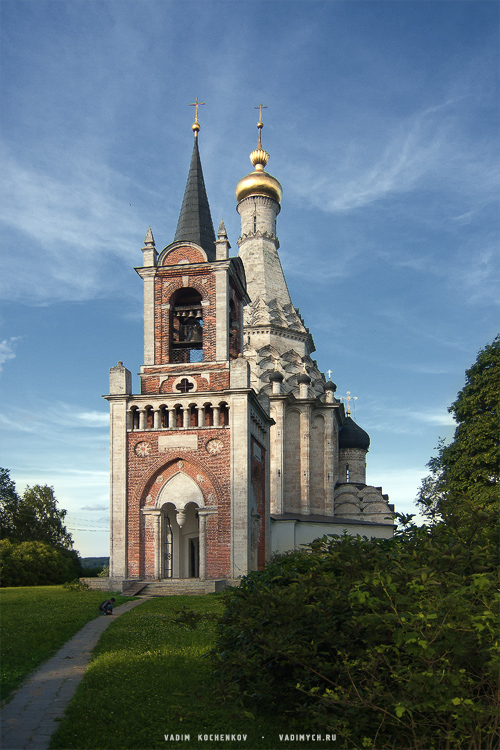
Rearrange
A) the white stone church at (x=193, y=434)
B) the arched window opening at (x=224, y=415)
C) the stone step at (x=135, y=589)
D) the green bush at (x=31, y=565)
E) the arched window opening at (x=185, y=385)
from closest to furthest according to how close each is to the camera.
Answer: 1. the stone step at (x=135, y=589)
2. the white stone church at (x=193, y=434)
3. the arched window opening at (x=224, y=415)
4. the arched window opening at (x=185, y=385)
5. the green bush at (x=31, y=565)

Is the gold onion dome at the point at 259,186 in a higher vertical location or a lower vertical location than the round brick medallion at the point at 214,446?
higher

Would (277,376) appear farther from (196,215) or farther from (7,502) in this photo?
(7,502)

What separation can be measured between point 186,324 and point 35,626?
14.0m

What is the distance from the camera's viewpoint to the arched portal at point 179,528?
880 inches

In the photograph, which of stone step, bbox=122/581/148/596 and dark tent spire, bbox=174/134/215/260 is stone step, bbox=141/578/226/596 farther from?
dark tent spire, bbox=174/134/215/260

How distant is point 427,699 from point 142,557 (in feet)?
57.6

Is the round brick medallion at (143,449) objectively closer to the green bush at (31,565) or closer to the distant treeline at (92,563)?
the green bush at (31,565)

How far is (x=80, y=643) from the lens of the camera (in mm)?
12078

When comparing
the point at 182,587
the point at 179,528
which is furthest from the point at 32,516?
the point at 182,587

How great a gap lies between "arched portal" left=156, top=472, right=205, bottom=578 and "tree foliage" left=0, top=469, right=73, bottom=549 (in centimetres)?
2189

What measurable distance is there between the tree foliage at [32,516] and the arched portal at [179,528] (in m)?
21.9

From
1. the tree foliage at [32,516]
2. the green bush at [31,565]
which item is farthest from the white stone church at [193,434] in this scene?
the tree foliage at [32,516]

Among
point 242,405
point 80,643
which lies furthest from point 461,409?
point 80,643

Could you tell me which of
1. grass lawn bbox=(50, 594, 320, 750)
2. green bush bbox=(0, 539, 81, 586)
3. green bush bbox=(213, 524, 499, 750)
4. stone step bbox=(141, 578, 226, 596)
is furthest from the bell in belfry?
green bush bbox=(0, 539, 81, 586)
